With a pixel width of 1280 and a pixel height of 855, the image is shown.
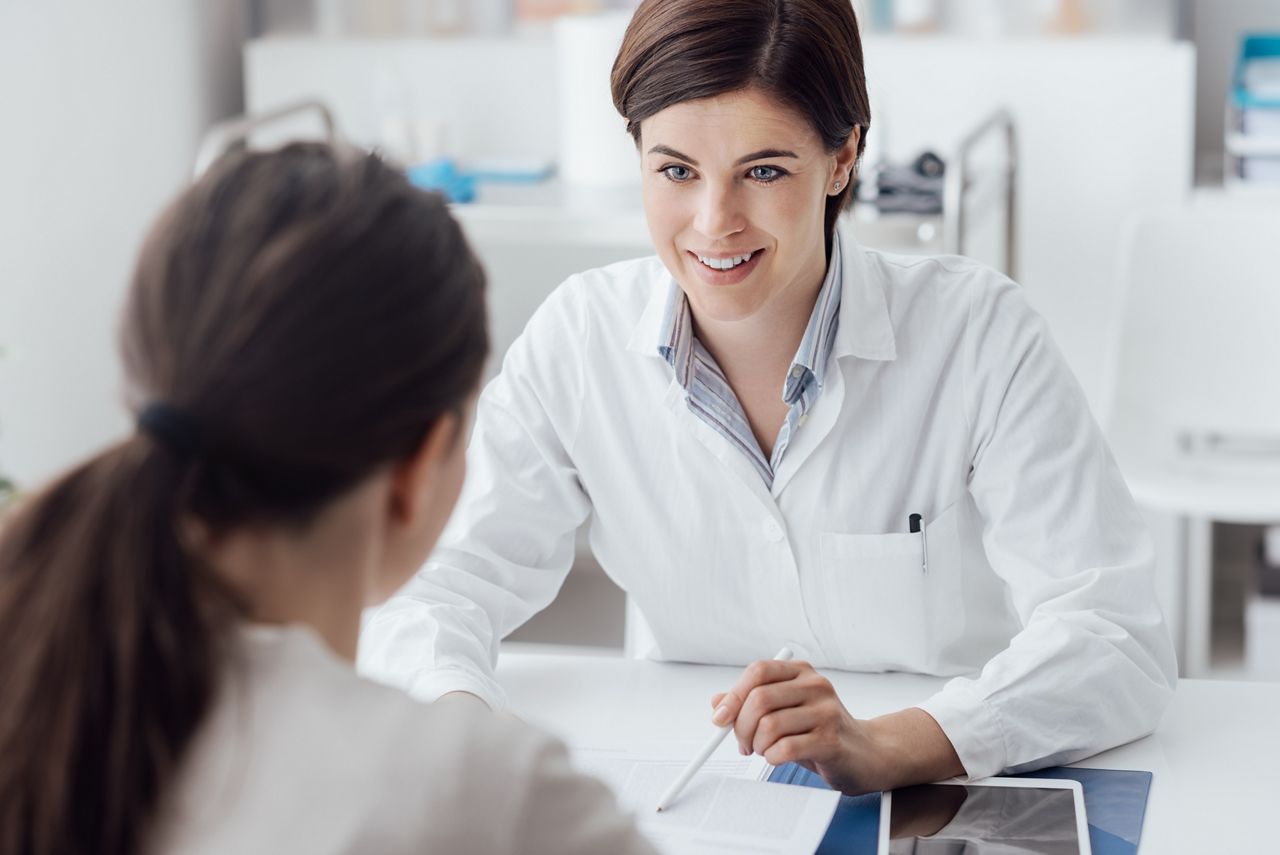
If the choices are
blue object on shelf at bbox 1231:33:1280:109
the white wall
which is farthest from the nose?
blue object on shelf at bbox 1231:33:1280:109

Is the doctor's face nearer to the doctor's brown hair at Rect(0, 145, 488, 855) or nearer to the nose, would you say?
the nose

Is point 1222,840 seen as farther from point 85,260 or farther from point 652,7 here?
point 85,260

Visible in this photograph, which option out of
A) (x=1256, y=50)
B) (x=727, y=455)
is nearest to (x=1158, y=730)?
(x=727, y=455)

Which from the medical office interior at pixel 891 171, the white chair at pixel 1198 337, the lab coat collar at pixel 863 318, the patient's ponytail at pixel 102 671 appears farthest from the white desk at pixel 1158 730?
the white chair at pixel 1198 337

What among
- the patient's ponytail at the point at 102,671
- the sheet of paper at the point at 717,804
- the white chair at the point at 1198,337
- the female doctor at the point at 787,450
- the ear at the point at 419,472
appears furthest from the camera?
the white chair at the point at 1198,337

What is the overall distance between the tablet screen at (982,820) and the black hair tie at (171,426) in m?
0.58

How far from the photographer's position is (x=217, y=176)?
0.70 m

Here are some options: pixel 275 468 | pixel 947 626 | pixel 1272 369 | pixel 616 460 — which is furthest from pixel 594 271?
pixel 1272 369

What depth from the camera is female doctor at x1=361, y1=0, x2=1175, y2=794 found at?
127 centimetres

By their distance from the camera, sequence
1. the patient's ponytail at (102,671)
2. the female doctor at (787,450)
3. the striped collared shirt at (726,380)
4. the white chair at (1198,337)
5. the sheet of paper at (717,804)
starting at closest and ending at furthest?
the patient's ponytail at (102,671) → the sheet of paper at (717,804) → the female doctor at (787,450) → the striped collared shirt at (726,380) → the white chair at (1198,337)

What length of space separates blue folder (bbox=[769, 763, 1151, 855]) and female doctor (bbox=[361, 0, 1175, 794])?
0.04 meters

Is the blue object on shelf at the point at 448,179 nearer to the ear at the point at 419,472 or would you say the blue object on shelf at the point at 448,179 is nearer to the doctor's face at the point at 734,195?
the doctor's face at the point at 734,195

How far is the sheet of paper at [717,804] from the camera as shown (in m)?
1.01

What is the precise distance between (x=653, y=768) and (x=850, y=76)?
60 centimetres
